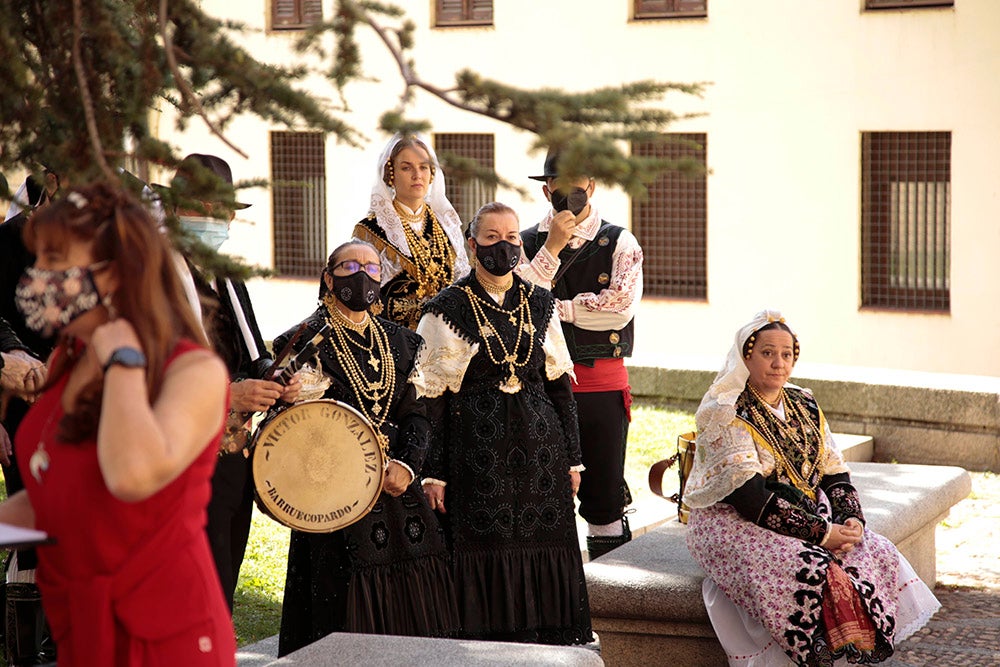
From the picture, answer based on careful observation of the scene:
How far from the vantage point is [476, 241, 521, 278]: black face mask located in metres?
6.35

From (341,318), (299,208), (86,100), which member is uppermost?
(299,208)

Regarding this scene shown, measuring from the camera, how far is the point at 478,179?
4211 mm

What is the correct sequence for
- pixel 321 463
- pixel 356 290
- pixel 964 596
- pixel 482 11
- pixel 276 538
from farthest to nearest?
pixel 482 11
pixel 276 538
pixel 964 596
pixel 356 290
pixel 321 463

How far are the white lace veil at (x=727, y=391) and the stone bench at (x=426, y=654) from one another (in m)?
1.63

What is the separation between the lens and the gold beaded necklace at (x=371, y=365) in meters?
5.91

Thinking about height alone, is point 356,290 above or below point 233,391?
above

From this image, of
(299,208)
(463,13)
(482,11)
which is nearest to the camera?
(482,11)

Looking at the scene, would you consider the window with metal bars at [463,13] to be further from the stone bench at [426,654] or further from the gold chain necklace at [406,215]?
the stone bench at [426,654]

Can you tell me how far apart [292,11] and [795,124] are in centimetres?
690

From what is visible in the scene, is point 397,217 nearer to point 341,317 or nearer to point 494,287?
point 494,287

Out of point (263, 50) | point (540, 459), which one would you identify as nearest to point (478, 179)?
point (540, 459)

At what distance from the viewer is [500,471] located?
20.9ft

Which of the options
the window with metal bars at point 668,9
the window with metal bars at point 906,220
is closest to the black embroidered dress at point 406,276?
the window with metal bars at point 906,220

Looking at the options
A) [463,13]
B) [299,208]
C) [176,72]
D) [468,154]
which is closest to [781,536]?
[176,72]
